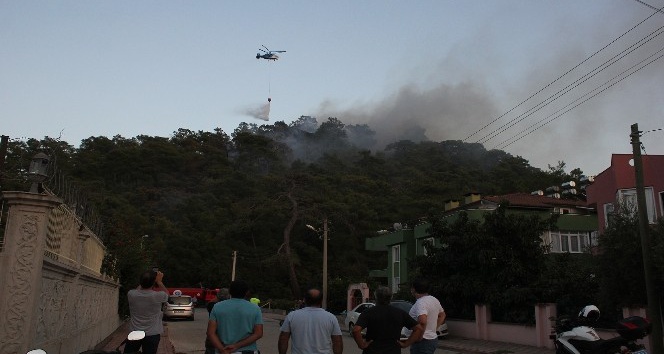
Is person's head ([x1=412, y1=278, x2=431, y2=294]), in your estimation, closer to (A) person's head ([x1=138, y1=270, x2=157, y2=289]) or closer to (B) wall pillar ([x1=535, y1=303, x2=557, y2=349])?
(A) person's head ([x1=138, y1=270, x2=157, y2=289])

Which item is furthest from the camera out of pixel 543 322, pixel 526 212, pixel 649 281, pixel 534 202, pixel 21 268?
pixel 534 202

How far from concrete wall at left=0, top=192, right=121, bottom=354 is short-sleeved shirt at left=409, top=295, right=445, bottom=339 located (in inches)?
186

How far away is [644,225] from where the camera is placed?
14078mm

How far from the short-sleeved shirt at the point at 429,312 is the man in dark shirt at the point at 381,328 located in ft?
4.36

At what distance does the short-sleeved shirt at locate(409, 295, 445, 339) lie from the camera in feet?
24.6

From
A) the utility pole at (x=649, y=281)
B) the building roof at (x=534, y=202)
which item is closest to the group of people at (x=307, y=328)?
the utility pole at (x=649, y=281)

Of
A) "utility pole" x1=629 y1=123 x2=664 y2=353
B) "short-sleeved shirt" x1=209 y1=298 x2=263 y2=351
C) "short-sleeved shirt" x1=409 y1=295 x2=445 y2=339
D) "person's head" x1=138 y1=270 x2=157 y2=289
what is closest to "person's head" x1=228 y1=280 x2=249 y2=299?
"short-sleeved shirt" x1=209 y1=298 x2=263 y2=351

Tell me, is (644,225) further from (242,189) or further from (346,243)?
(242,189)

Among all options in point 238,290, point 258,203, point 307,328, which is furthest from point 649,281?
point 258,203

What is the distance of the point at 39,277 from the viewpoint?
22.5 feet

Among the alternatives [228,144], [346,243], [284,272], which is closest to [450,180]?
[346,243]

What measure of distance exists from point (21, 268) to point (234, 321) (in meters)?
2.79

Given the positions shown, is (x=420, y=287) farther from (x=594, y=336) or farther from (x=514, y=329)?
(x=514, y=329)

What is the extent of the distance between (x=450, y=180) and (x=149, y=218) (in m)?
39.4
